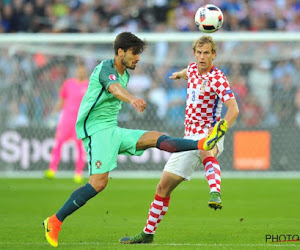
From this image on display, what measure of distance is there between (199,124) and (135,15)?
13.2m

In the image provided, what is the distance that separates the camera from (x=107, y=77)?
7.10m

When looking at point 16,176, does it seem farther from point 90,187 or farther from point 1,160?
point 90,187

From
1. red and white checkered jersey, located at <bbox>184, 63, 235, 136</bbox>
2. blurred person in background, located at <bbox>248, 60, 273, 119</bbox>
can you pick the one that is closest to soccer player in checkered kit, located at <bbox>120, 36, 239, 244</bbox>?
red and white checkered jersey, located at <bbox>184, 63, 235, 136</bbox>

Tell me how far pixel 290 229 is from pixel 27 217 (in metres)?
3.52

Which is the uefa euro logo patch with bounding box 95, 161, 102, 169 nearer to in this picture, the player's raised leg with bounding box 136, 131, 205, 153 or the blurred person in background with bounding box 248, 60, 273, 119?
the player's raised leg with bounding box 136, 131, 205, 153

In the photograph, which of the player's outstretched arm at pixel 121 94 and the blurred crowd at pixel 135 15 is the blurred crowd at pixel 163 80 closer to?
the blurred crowd at pixel 135 15

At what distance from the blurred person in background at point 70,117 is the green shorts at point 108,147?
8.28 meters

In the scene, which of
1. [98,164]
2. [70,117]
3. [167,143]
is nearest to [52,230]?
[98,164]

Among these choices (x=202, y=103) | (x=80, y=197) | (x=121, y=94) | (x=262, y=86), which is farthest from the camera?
(x=262, y=86)

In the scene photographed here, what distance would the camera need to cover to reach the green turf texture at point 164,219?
7.55m

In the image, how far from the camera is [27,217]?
32.7ft

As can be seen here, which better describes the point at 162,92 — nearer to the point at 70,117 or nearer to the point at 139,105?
the point at 70,117

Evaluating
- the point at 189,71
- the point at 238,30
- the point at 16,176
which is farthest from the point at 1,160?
the point at 189,71

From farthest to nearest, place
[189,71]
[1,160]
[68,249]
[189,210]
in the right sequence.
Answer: [1,160] < [189,210] < [189,71] < [68,249]
